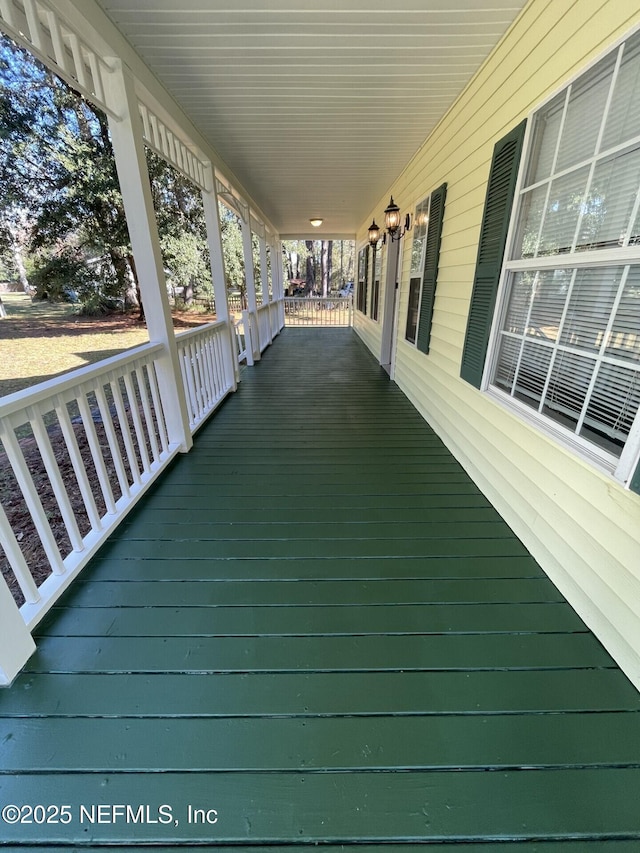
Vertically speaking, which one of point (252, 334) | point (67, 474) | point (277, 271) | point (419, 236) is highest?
point (419, 236)

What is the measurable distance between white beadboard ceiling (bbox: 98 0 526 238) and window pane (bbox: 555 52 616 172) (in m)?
0.82

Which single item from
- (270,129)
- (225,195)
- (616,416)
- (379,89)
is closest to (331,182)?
(225,195)

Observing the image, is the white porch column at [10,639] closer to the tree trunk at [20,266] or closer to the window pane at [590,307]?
the window pane at [590,307]

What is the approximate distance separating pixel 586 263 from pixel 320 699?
6.54 feet

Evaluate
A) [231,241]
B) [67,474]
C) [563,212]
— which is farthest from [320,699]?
[231,241]

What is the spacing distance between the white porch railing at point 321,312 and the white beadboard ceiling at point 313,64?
30.1 ft

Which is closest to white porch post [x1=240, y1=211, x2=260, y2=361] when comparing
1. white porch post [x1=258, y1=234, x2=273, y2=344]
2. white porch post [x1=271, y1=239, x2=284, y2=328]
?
white porch post [x1=258, y1=234, x2=273, y2=344]

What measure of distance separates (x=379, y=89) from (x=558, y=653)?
364 centimetres

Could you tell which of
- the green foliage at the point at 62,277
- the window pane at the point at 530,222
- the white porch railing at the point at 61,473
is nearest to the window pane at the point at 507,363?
the window pane at the point at 530,222

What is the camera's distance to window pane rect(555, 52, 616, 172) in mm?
1421

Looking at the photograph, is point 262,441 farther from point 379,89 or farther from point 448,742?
point 379,89

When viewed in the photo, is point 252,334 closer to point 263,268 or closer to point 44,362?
point 263,268

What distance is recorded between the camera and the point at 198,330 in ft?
11.0

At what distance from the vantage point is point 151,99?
2.49 meters
